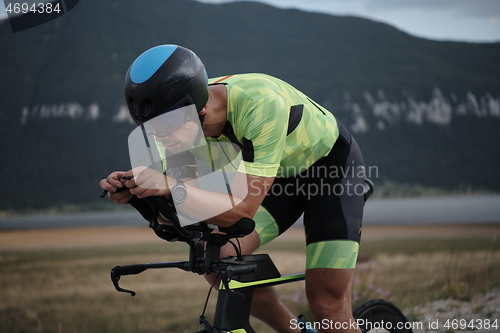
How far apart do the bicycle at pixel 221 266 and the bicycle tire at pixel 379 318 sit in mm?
502

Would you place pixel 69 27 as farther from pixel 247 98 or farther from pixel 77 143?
pixel 247 98

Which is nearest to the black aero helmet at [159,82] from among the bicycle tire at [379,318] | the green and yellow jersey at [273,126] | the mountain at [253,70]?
the green and yellow jersey at [273,126]

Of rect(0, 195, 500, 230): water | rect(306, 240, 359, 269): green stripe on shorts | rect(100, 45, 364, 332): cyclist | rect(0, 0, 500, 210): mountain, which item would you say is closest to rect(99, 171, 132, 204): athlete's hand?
rect(100, 45, 364, 332): cyclist

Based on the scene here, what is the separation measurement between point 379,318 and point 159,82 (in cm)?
184

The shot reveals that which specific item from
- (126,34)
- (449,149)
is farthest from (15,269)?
(449,149)

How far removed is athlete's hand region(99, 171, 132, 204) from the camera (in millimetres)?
1420

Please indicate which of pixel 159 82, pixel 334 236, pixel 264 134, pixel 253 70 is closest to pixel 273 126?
pixel 264 134

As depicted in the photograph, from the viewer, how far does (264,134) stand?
1.68 meters

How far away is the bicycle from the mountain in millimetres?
25552

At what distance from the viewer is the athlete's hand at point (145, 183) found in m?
1.38

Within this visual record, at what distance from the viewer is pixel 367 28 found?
3972cm

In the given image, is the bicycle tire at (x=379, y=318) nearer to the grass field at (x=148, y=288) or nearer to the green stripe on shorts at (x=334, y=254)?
the green stripe on shorts at (x=334, y=254)

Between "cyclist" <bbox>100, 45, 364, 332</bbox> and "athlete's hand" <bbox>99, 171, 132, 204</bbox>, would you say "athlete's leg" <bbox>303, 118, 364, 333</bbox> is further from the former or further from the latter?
"athlete's hand" <bbox>99, 171, 132, 204</bbox>

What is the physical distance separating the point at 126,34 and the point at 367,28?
20.3 metres
